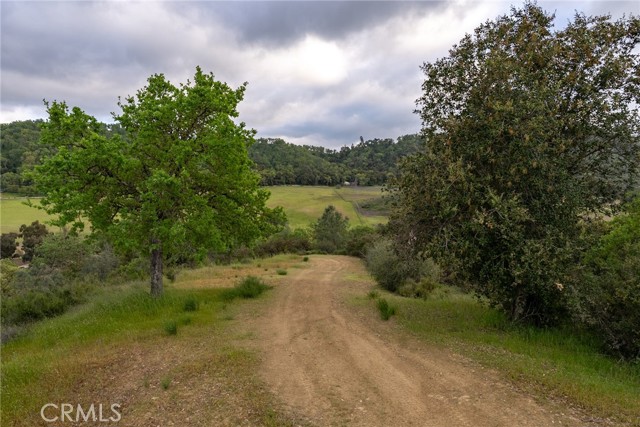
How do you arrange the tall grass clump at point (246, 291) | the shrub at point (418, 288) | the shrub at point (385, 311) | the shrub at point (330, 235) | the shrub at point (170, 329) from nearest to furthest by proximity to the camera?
the shrub at point (170, 329) < the shrub at point (385, 311) < the tall grass clump at point (246, 291) < the shrub at point (418, 288) < the shrub at point (330, 235)

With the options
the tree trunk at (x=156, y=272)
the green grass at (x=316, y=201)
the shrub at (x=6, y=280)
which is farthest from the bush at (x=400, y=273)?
the green grass at (x=316, y=201)

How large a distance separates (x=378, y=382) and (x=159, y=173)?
10383 millimetres

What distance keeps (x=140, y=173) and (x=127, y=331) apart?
666 centimetres

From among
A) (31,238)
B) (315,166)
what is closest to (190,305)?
(31,238)

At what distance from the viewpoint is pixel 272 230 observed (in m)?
18.6

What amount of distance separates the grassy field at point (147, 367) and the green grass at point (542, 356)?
17.8 ft

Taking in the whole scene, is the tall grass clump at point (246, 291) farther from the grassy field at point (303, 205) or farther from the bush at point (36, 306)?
the grassy field at point (303, 205)

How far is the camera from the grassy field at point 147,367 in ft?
26.0

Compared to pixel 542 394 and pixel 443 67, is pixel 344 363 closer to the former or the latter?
pixel 542 394

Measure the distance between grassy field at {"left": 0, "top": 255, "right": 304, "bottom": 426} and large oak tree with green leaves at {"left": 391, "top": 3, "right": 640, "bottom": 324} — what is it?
652cm

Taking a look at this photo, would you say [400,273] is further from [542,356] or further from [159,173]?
[159,173]

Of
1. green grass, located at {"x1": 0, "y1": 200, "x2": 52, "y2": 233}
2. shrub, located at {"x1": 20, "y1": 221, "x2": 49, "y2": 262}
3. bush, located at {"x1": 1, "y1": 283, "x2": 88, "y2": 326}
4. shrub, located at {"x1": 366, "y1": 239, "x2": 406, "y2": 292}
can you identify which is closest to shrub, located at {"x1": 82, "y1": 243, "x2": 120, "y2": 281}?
bush, located at {"x1": 1, "y1": 283, "x2": 88, "y2": 326}

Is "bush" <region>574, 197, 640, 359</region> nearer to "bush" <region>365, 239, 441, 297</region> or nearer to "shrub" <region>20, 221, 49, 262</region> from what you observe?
"bush" <region>365, 239, 441, 297</region>

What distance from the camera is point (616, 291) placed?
976 centimetres
